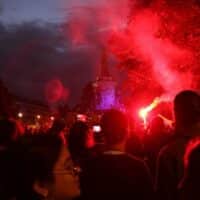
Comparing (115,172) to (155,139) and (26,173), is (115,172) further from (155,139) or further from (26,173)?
(155,139)

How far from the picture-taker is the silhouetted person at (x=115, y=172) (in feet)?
16.6

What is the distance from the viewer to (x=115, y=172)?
509 centimetres

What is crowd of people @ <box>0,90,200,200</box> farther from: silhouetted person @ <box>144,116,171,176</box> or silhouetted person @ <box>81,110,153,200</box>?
silhouetted person @ <box>144,116,171,176</box>

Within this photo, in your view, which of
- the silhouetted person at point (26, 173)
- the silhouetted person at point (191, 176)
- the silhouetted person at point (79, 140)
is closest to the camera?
the silhouetted person at point (191, 176)

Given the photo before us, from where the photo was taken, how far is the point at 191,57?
18.1m

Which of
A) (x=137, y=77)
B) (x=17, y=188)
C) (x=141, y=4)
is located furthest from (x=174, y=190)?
(x=137, y=77)

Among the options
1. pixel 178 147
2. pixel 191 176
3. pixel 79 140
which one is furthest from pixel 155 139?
pixel 191 176

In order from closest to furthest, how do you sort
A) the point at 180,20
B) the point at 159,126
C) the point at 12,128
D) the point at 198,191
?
the point at 198,191 < the point at 12,128 < the point at 159,126 < the point at 180,20

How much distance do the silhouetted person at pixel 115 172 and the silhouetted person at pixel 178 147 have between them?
247mm

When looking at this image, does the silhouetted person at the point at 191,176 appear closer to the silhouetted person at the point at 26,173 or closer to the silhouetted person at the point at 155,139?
the silhouetted person at the point at 26,173

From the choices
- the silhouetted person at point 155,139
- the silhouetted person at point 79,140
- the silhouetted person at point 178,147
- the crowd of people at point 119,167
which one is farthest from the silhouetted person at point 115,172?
the silhouetted person at point 155,139

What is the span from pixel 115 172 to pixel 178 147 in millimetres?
644

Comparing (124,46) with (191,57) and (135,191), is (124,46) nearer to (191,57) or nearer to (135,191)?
(191,57)

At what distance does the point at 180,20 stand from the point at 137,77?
458cm
